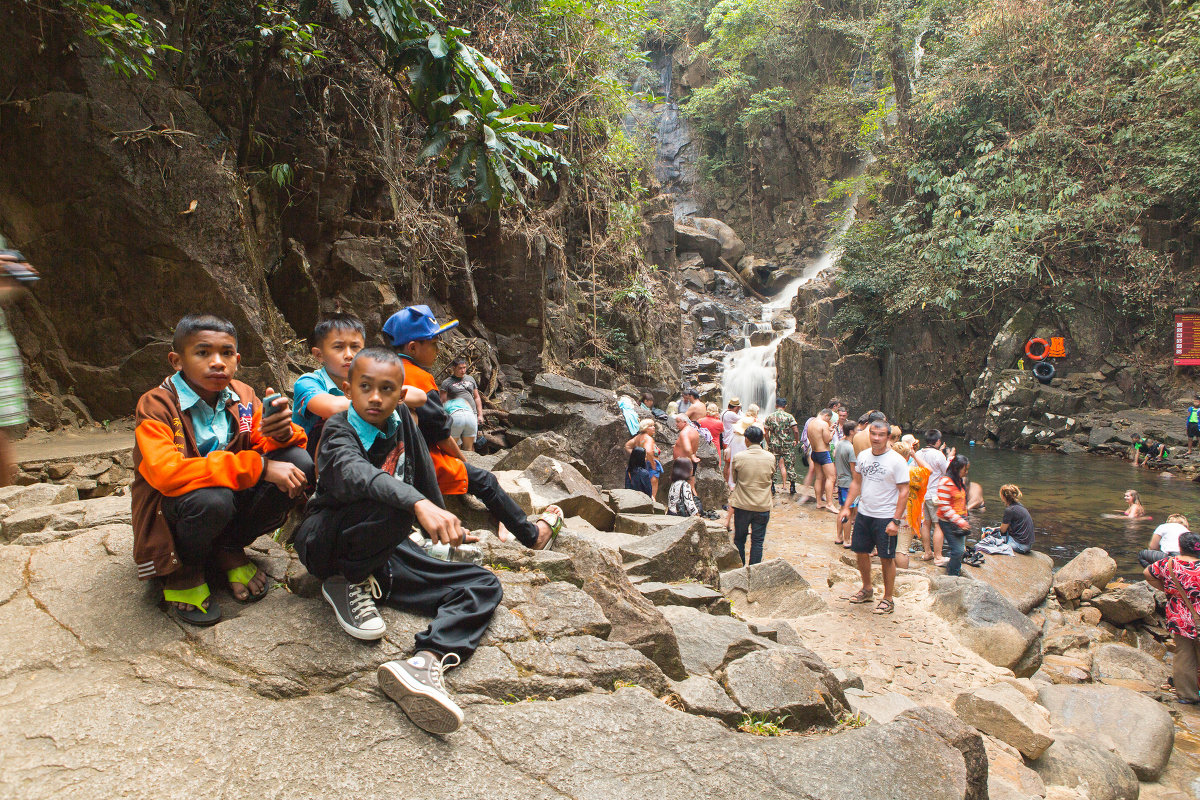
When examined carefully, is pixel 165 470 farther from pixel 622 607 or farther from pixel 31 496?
pixel 31 496

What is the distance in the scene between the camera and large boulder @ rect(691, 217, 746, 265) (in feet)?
96.8

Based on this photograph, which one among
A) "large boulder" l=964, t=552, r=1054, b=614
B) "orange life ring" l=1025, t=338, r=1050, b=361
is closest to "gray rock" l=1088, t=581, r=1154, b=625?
"large boulder" l=964, t=552, r=1054, b=614

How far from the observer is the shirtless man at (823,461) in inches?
405

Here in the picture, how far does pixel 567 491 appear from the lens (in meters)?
6.04

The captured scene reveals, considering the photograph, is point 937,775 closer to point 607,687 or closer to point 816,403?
point 607,687

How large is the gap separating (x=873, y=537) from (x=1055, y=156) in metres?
18.5

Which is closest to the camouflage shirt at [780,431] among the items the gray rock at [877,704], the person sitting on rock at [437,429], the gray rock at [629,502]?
the gray rock at [629,502]

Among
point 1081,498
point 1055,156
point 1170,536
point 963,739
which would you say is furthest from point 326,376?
point 1055,156

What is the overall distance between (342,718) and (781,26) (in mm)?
33479

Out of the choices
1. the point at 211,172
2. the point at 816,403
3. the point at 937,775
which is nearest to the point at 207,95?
the point at 211,172

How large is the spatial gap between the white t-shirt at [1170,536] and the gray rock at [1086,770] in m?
4.05

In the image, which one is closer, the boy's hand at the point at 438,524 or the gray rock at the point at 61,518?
the boy's hand at the point at 438,524

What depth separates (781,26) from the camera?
95.5ft

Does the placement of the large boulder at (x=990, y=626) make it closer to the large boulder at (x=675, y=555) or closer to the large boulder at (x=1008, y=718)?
the large boulder at (x=1008, y=718)
